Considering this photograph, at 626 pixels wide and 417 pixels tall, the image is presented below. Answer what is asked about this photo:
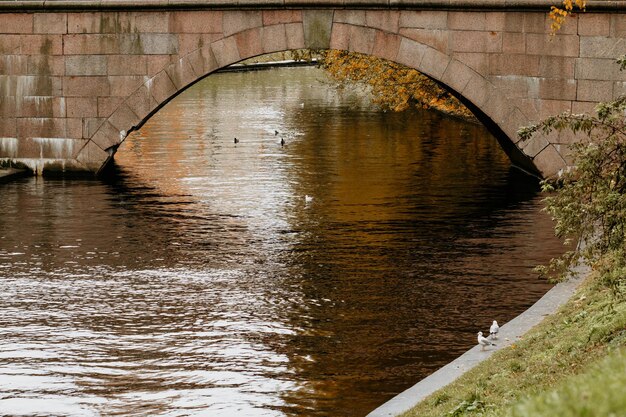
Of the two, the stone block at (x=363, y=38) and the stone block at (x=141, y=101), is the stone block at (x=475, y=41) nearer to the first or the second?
the stone block at (x=363, y=38)

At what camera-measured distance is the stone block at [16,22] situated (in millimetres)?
22406

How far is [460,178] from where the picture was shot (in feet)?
78.1

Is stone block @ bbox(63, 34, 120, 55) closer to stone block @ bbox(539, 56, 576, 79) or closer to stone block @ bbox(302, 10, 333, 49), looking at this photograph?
stone block @ bbox(302, 10, 333, 49)

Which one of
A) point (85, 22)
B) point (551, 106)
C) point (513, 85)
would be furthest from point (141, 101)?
point (551, 106)

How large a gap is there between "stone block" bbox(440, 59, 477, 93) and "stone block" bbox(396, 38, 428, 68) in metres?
0.55

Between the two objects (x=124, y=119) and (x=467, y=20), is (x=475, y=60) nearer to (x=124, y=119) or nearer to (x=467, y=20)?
(x=467, y=20)

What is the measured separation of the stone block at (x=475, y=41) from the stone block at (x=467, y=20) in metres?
0.09

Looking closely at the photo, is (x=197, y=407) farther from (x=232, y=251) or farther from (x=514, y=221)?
A: (x=514, y=221)

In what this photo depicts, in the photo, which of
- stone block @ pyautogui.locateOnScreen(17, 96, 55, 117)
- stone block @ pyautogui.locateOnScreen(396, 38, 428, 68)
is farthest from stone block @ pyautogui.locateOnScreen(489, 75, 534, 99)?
stone block @ pyautogui.locateOnScreen(17, 96, 55, 117)

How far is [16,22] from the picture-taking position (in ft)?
73.7

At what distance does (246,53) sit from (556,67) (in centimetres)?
582

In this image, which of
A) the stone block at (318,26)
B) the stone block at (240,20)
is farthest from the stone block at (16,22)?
the stone block at (318,26)

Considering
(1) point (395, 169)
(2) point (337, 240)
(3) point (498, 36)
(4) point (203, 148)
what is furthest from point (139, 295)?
(4) point (203, 148)

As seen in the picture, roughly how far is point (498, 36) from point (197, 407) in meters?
12.9
